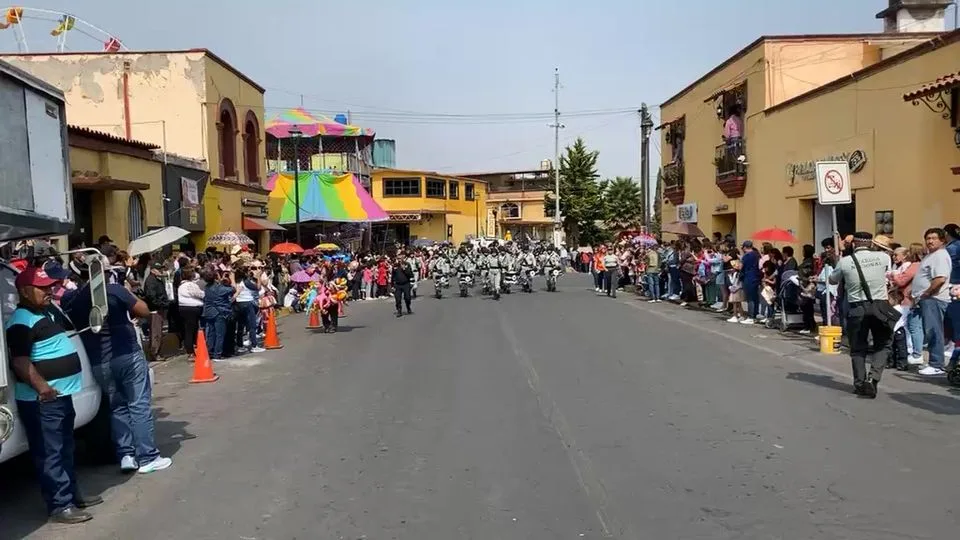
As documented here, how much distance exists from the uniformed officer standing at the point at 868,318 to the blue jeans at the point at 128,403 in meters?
7.25

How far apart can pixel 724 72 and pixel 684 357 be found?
19.4m

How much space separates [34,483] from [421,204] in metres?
60.6

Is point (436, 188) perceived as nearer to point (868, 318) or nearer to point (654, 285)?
point (654, 285)

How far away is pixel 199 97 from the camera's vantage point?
88.0 ft

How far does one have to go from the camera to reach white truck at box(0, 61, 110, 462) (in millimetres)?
5660

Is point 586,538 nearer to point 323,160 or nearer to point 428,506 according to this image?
point 428,506

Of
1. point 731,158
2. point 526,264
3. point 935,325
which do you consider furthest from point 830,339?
point 526,264

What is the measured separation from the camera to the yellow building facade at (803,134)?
18016 millimetres

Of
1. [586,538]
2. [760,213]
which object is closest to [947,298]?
[586,538]

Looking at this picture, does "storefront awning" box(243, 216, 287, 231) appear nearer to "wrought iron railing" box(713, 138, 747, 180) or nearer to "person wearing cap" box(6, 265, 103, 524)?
"wrought iron railing" box(713, 138, 747, 180)

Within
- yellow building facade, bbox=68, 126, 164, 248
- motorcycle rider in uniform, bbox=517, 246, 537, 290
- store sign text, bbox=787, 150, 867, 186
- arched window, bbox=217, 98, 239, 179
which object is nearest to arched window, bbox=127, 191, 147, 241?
yellow building facade, bbox=68, 126, 164, 248

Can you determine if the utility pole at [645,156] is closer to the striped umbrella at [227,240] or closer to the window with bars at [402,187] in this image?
the striped umbrella at [227,240]

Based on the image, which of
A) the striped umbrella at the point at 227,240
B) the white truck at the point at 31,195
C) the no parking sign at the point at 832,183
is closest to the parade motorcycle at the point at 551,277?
the striped umbrella at the point at 227,240

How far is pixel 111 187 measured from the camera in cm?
1894
